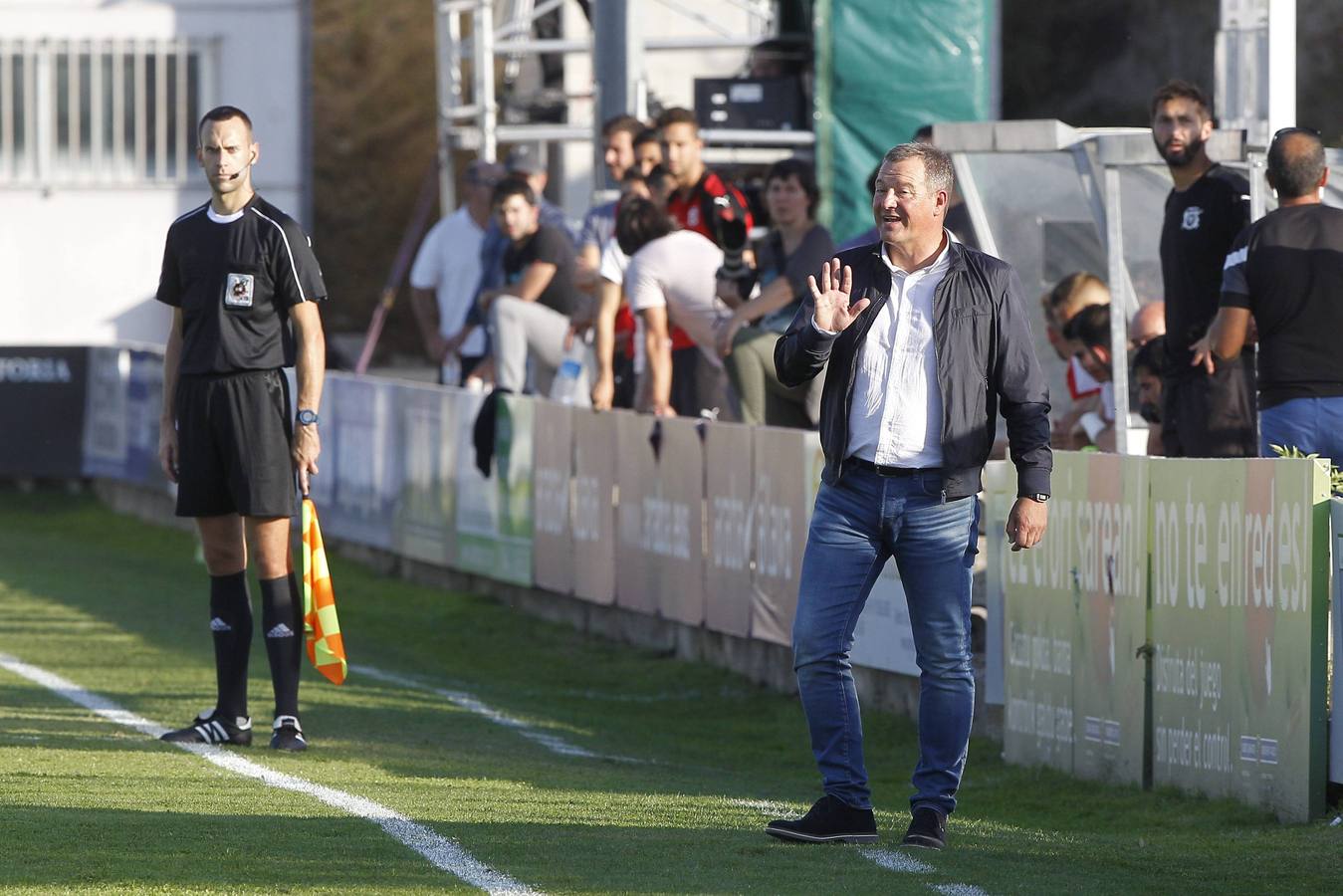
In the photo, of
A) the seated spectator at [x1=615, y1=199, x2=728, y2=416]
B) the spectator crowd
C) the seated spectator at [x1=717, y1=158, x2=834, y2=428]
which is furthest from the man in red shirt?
the seated spectator at [x1=717, y1=158, x2=834, y2=428]

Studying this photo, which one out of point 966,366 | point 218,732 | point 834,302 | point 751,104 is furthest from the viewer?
point 751,104

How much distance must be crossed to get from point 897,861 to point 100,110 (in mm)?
21470

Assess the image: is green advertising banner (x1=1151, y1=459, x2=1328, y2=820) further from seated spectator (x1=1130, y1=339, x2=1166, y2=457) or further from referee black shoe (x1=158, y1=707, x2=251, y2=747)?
referee black shoe (x1=158, y1=707, x2=251, y2=747)

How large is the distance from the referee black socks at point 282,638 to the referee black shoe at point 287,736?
0.03 metres

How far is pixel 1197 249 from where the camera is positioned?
10086 mm

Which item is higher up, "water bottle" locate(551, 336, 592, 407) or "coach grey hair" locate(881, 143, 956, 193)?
"coach grey hair" locate(881, 143, 956, 193)

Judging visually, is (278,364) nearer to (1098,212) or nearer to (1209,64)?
(1098,212)

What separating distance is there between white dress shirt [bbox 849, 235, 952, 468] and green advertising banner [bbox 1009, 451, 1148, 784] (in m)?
2.25

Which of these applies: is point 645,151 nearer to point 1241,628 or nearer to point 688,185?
point 688,185

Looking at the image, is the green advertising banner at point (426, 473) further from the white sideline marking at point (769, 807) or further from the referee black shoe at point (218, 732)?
the white sideline marking at point (769, 807)

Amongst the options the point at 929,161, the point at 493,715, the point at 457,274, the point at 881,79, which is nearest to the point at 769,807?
the point at 929,161

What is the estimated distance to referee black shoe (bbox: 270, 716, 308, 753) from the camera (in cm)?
896

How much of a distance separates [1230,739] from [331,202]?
135ft

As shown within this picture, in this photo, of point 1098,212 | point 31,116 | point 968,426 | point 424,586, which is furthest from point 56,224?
point 968,426
